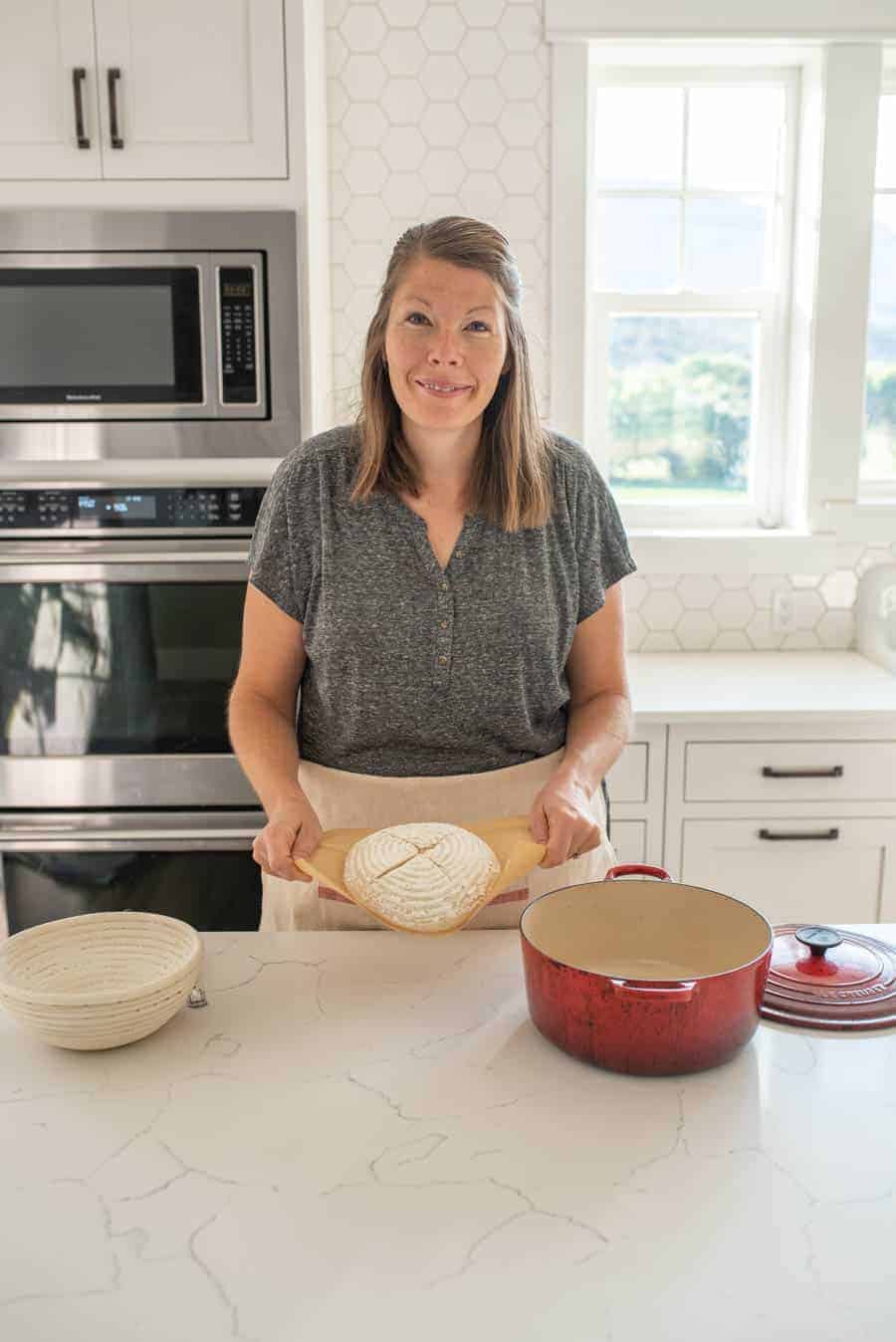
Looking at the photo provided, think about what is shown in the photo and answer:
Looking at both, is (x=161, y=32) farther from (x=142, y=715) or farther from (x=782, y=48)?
(x=782, y=48)

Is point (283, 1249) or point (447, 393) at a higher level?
point (447, 393)

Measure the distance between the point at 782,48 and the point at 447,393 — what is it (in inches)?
71.7

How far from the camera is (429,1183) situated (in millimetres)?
843

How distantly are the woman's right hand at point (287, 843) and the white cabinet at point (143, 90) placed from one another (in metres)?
1.39

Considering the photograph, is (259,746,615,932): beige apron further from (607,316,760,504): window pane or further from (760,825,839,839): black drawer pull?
(607,316,760,504): window pane

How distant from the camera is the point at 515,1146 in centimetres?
89

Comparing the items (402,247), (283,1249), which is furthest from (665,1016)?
(402,247)

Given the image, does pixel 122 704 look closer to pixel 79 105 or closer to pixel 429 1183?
pixel 79 105

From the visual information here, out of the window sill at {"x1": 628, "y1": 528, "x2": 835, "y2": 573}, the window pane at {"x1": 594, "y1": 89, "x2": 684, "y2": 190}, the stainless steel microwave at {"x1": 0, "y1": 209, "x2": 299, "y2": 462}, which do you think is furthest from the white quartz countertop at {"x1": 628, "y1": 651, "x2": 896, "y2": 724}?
the window pane at {"x1": 594, "y1": 89, "x2": 684, "y2": 190}

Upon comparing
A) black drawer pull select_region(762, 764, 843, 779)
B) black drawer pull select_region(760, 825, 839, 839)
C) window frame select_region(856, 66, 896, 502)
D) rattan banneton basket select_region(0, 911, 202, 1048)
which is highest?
window frame select_region(856, 66, 896, 502)

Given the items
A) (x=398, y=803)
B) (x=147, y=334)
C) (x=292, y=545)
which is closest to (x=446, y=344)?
(x=292, y=545)

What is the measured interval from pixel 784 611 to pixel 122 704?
163cm

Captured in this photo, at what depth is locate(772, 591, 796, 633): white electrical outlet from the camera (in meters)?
2.94

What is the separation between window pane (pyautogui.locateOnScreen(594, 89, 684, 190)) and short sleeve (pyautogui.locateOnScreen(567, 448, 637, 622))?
1.53m
